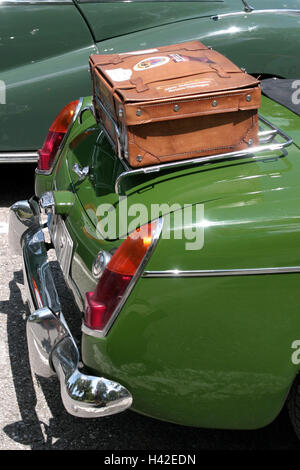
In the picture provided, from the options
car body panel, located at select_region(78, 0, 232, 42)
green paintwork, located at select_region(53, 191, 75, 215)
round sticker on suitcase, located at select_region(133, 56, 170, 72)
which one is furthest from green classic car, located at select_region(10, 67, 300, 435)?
car body panel, located at select_region(78, 0, 232, 42)

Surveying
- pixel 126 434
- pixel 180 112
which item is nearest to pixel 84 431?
pixel 126 434

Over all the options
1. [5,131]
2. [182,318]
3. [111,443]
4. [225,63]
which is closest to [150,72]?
[225,63]

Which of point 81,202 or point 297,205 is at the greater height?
point 297,205

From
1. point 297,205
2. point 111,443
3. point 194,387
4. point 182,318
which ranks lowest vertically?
point 111,443

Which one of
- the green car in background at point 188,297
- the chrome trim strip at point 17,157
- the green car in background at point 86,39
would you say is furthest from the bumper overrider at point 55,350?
the green car in background at point 86,39

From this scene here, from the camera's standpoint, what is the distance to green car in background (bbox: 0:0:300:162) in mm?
4703

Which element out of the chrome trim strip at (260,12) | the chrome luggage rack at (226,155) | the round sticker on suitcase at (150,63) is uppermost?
the round sticker on suitcase at (150,63)

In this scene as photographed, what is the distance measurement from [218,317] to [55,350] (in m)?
0.67

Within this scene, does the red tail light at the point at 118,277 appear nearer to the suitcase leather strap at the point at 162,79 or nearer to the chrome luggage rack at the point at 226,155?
the chrome luggage rack at the point at 226,155

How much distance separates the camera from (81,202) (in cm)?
288

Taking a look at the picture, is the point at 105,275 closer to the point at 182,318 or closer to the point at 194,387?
the point at 182,318

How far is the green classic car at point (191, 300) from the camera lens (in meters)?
2.25

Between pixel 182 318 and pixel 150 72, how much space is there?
→ 3.36 ft

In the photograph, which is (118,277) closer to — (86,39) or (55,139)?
(55,139)
